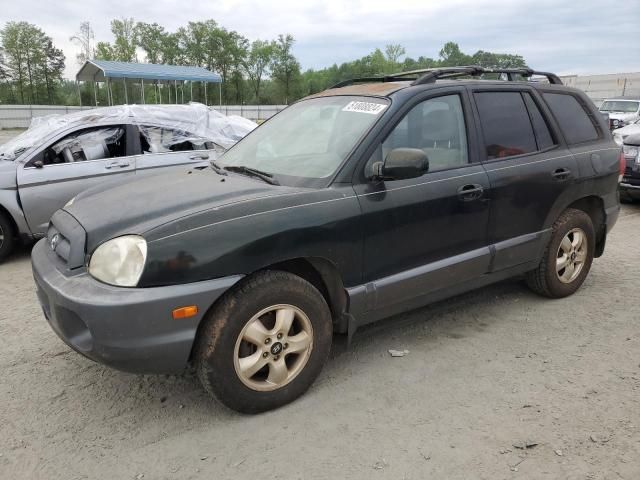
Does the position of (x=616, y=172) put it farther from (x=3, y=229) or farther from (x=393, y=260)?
(x=3, y=229)

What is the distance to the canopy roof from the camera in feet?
85.1

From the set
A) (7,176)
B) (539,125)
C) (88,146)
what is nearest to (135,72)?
(88,146)

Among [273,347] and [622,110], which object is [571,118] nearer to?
[273,347]

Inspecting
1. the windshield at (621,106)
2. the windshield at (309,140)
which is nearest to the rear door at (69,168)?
the windshield at (309,140)

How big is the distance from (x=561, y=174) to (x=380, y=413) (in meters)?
2.44

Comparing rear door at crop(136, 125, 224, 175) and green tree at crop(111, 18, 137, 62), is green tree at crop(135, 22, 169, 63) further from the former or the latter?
rear door at crop(136, 125, 224, 175)

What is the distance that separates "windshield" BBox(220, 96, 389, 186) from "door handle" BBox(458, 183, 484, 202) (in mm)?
763

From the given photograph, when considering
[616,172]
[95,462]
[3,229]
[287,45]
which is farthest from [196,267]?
[287,45]

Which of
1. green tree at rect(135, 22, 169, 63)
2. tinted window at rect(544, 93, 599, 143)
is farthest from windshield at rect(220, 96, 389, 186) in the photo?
green tree at rect(135, 22, 169, 63)

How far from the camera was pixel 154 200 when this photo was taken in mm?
2898

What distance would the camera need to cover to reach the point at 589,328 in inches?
153

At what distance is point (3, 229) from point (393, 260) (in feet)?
14.9

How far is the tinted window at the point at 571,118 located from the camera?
4238 mm

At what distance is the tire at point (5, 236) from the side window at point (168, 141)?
1.76m
